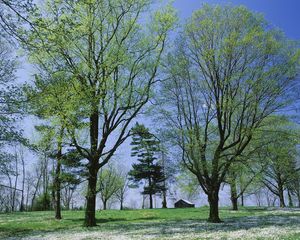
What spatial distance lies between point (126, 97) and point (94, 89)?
3693 mm

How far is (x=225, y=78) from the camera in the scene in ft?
99.6

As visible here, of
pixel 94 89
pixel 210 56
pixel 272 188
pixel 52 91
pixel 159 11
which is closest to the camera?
pixel 52 91

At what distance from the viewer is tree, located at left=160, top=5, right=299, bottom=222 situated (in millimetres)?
30078

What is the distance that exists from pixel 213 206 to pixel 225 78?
11014 mm

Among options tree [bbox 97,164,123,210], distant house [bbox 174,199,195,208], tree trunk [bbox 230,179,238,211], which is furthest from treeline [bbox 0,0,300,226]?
tree [bbox 97,164,123,210]

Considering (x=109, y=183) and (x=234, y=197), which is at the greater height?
(x=109, y=183)

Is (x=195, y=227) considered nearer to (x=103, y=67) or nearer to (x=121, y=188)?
(x=103, y=67)

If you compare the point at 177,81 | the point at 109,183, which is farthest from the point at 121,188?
the point at 177,81

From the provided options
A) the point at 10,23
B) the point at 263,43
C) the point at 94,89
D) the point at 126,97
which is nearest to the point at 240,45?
the point at 263,43

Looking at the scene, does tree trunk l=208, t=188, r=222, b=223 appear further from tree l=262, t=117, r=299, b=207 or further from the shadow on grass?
tree l=262, t=117, r=299, b=207

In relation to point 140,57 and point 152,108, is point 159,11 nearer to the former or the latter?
point 140,57

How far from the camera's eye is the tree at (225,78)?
3008 centimetres

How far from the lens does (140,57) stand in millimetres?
31969

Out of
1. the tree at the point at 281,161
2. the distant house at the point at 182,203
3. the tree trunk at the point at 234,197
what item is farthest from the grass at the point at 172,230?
the distant house at the point at 182,203
